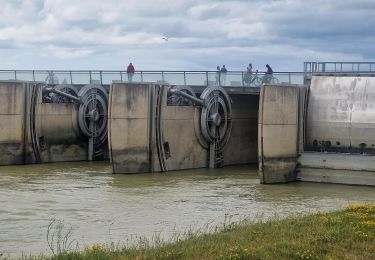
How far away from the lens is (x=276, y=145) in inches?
1355

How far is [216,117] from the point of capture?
41.8 meters

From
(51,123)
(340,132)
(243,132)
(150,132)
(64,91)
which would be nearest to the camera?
(340,132)

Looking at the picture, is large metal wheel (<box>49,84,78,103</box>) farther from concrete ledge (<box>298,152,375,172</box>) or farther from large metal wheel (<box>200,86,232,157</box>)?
concrete ledge (<box>298,152,375,172</box>)

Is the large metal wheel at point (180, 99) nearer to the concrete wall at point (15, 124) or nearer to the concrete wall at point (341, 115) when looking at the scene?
the concrete wall at point (341, 115)

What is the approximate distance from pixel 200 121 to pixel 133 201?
14.8 m

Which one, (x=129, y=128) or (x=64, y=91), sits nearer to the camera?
(x=129, y=128)

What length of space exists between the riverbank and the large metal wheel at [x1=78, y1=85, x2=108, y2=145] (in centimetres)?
2973

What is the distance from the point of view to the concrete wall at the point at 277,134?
34094 millimetres

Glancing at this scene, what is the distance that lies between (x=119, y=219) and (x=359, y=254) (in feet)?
37.7

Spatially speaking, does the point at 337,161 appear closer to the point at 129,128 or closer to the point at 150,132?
the point at 150,132

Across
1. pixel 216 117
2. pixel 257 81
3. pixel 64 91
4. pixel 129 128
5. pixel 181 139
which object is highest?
pixel 257 81

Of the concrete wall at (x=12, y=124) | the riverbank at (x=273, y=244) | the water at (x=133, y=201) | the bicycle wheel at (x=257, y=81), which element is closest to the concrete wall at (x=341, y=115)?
the water at (x=133, y=201)

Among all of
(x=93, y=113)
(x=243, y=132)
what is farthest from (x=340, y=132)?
(x=93, y=113)

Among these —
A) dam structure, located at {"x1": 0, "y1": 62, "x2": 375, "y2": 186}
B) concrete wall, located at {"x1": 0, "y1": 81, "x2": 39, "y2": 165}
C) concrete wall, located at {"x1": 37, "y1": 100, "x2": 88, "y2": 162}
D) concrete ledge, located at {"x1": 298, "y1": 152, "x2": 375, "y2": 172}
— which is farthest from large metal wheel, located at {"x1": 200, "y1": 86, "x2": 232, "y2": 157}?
concrete wall, located at {"x1": 0, "y1": 81, "x2": 39, "y2": 165}
